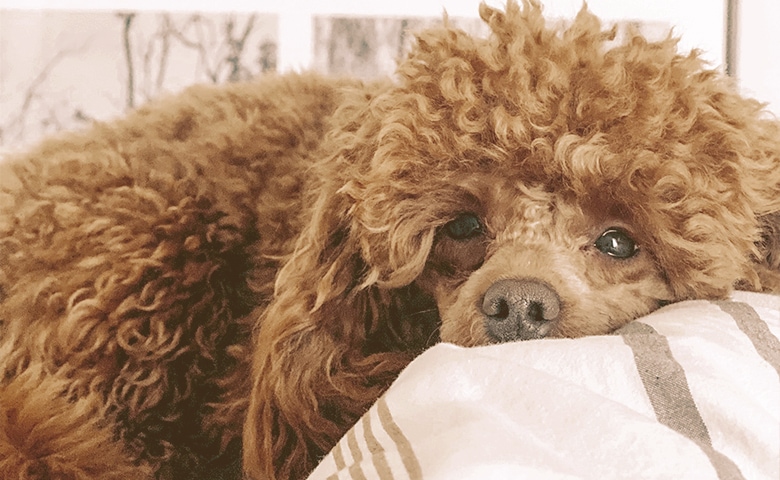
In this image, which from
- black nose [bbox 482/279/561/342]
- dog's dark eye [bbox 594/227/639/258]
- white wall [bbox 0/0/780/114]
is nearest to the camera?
black nose [bbox 482/279/561/342]

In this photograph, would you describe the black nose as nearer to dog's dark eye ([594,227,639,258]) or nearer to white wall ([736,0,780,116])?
dog's dark eye ([594,227,639,258])

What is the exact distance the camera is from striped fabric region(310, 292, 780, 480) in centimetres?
47

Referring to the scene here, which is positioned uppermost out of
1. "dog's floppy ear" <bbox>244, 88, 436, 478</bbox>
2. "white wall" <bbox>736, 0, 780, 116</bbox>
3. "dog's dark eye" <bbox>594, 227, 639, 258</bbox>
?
"white wall" <bbox>736, 0, 780, 116</bbox>

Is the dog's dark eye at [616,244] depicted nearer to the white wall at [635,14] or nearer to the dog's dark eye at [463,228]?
the dog's dark eye at [463,228]

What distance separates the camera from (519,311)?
2.54 ft

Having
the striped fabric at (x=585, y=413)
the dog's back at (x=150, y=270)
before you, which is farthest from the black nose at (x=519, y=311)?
the dog's back at (x=150, y=270)

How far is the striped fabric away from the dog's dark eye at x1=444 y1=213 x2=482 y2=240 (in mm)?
292

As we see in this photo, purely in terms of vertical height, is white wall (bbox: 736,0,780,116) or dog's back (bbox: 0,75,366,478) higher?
white wall (bbox: 736,0,780,116)

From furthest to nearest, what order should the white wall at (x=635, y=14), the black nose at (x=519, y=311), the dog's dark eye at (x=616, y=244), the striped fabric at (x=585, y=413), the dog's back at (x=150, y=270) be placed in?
the white wall at (x=635, y=14) → the dog's back at (x=150, y=270) → the dog's dark eye at (x=616, y=244) → the black nose at (x=519, y=311) → the striped fabric at (x=585, y=413)

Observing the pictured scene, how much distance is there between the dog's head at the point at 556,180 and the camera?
0.80m

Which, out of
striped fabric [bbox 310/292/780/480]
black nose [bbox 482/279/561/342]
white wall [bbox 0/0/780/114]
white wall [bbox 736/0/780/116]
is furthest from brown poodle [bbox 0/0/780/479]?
white wall [bbox 736/0/780/116]

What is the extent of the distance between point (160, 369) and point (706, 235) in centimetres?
73

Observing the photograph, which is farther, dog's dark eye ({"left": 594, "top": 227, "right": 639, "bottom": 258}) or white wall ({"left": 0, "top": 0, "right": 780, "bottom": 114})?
white wall ({"left": 0, "top": 0, "right": 780, "bottom": 114})

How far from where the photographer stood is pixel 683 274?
84 centimetres
